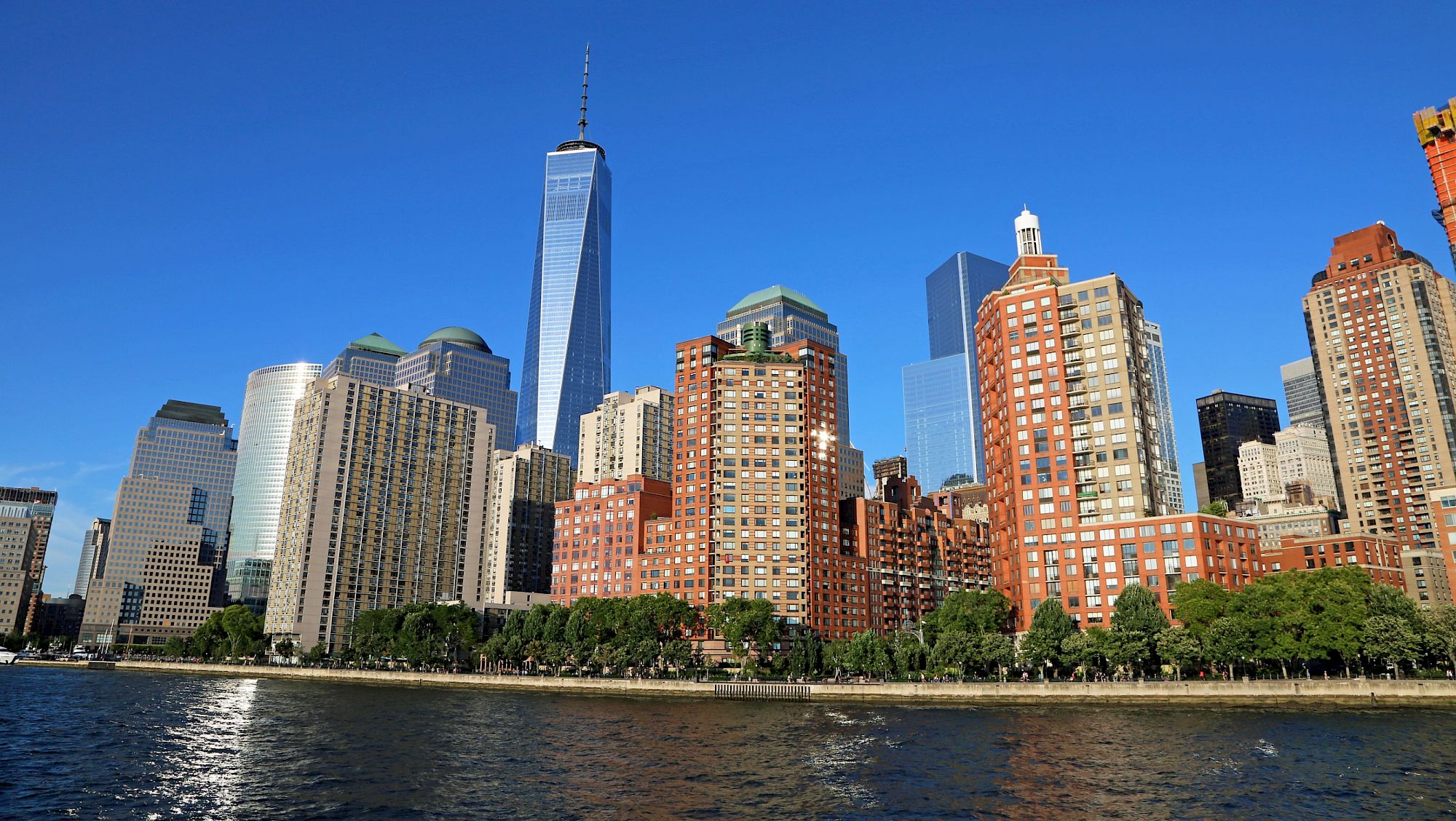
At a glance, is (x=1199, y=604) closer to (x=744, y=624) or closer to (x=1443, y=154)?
(x=744, y=624)

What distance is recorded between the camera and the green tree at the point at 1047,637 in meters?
150

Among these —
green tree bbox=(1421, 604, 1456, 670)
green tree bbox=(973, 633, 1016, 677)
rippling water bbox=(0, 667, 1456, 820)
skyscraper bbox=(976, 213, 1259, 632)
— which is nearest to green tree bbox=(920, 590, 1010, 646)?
skyscraper bbox=(976, 213, 1259, 632)

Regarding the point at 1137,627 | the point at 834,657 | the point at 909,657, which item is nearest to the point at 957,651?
the point at 909,657

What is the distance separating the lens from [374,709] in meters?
136

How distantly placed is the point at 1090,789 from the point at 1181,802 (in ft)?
20.6

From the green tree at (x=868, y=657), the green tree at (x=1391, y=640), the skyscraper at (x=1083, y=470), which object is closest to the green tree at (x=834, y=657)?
the green tree at (x=868, y=657)

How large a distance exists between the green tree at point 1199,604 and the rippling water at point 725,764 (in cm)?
2437

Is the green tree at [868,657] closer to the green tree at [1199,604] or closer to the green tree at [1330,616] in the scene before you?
the green tree at [1199,604]

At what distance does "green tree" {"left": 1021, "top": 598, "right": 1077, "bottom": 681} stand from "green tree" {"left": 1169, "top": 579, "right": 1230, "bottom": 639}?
16724 mm

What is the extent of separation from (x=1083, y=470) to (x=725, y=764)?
115 meters

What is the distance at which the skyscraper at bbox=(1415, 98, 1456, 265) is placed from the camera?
18762 cm

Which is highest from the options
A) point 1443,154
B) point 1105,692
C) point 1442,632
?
point 1443,154

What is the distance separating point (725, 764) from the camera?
271 feet

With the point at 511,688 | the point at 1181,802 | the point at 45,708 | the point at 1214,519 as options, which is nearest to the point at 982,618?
the point at 1214,519
